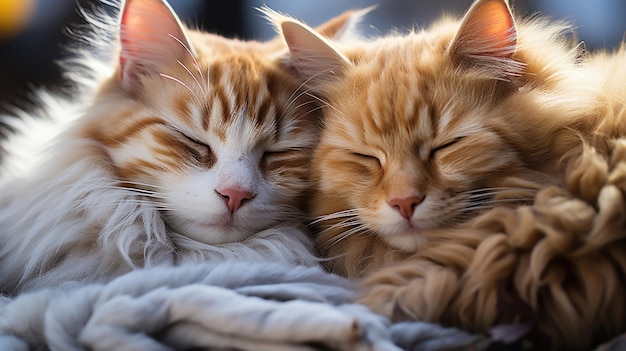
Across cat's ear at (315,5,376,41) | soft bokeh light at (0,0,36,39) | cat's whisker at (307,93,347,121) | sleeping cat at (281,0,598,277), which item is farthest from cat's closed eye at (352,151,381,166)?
soft bokeh light at (0,0,36,39)

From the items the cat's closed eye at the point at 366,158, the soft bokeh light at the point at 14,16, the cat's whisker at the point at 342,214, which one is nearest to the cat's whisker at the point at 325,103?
the cat's closed eye at the point at 366,158

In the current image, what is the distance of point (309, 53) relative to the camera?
4.67ft

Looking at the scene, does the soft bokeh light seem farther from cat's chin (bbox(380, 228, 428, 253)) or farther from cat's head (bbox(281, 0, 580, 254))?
cat's chin (bbox(380, 228, 428, 253))

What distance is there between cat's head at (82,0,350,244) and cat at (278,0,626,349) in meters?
0.08

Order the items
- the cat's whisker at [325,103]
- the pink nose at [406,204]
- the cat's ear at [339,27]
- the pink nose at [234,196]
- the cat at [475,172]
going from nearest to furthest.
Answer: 1. the cat at [475,172]
2. the pink nose at [406,204]
3. the pink nose at [234,196]
4. the cat's whisker at [325,103]
5. the cat's ear at [339,27]

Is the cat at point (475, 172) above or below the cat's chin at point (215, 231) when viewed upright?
above

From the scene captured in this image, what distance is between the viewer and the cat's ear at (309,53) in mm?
1375

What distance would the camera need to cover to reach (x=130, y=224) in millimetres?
1281

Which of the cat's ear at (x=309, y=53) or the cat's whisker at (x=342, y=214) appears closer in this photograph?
the cat's whisker at (x=342, y=214)

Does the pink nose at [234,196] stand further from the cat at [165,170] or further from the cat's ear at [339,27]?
the cat's ear at [339,27]

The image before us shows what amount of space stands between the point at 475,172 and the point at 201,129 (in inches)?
23.9

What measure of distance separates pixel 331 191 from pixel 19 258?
2.36 ft

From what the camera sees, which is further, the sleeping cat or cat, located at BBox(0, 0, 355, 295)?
cat, located at BBox(0, 0, 355, 295)

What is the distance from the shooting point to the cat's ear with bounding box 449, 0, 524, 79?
1220 mm
